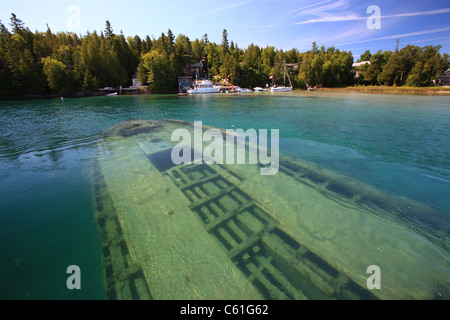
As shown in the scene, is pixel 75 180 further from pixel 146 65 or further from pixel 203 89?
pixel 146 65

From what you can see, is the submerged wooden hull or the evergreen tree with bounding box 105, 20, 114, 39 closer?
the submerged wooden hull

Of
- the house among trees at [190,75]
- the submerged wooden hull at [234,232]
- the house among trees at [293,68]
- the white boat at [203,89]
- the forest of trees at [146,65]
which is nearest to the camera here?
the submerged wooden hull at [234,232]

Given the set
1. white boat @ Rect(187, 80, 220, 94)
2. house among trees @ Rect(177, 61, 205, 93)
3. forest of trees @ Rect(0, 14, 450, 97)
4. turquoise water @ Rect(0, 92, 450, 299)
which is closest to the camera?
turquoise water @ Rect(0, 92, 450, 299)

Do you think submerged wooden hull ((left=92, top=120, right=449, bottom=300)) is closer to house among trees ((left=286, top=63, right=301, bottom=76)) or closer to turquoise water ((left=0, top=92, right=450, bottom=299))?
turquoise water ((left=0, top=92, right=450, bottom=299))

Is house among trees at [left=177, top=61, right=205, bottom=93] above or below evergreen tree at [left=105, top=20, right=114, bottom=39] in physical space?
below

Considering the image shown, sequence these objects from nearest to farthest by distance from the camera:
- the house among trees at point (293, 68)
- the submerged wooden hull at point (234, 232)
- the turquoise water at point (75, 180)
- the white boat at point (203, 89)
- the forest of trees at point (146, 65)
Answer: the submerged wooden hull at point (234, 232), the turquoise water at point (75, 180), the forest of trees at point (146, 65), the white boat at point (203, 89), the house among trees at point (293, 68)

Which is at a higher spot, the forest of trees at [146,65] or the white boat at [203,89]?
the forest of trees at [146,65]

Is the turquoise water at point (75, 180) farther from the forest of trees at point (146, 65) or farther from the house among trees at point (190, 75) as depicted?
the house among trees at point (190, 75)

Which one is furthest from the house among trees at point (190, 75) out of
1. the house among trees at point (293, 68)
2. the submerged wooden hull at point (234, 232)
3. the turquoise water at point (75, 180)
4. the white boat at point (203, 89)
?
the submerged wooden hull at point (234, 232)

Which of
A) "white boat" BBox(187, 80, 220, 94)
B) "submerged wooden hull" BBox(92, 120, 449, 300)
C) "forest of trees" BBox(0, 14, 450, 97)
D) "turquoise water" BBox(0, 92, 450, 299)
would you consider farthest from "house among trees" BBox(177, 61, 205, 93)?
"submerged wooden hull" BBox(92, 120, 449, 300)
